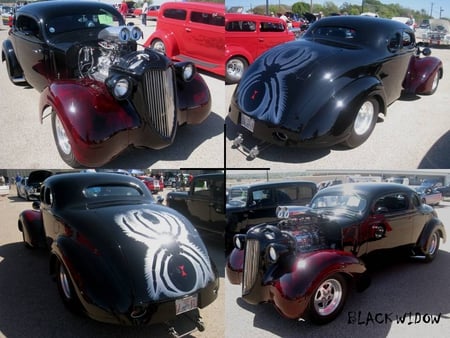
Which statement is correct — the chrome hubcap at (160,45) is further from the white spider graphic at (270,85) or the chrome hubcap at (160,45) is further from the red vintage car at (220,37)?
the white spider graphic at (270,85)

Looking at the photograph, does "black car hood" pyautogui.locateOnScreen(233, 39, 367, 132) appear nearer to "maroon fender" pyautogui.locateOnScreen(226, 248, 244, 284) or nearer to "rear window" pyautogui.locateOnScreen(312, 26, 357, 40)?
"rear window" pyautogui.locateOnScreen(312, 26, 357, 40)

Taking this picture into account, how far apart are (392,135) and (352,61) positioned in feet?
3.04

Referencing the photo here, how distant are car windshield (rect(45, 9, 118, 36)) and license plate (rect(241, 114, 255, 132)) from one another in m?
2.39

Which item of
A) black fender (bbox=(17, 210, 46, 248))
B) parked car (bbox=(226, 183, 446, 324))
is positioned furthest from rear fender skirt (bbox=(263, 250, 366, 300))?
black fender (bbox=(17, 210, 46, 248))

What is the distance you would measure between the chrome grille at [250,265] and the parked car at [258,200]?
614 millimetres

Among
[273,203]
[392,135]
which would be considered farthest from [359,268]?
[392,135]

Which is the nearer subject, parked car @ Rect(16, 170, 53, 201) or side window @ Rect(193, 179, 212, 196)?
parked car @ Rect(16, 170, 53, 201)

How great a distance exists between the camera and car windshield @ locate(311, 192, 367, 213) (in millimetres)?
3236

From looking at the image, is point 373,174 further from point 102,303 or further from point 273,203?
point 102,303

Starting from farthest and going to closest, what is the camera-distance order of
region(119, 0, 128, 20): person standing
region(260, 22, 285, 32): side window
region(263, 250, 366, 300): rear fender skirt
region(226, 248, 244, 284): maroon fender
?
region(260, 22, 285, 32): side window
region(119, 0, 128, 20): person standing
region(226, 248, 244, 284): maroon fender
region(263, 250, 366, 300): rear fender skirt

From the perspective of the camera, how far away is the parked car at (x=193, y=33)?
6141mm

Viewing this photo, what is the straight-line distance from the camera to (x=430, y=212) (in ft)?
12.1

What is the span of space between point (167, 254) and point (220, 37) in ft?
14.3

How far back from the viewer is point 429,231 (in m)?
3.61
